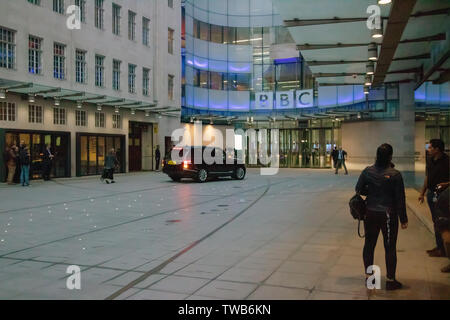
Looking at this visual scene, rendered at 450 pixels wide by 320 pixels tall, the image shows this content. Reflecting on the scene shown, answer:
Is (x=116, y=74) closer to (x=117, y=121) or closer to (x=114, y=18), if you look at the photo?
(x=117, y=121)

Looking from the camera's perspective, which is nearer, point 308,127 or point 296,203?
point 296,203

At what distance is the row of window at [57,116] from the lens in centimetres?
2179

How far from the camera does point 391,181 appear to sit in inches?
217

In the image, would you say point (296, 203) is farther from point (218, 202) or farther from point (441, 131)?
point (441, 131)

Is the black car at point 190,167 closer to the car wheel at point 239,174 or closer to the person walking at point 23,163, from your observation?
the car wheel at point 239,174

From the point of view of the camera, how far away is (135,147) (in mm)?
32938

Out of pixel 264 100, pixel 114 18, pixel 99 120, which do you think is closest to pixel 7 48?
pixel 99 120

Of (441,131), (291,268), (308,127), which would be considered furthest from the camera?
(308,127)

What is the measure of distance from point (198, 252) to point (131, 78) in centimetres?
2525

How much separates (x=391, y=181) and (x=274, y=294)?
1969 mm

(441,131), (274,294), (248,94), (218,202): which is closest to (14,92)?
(218,202)

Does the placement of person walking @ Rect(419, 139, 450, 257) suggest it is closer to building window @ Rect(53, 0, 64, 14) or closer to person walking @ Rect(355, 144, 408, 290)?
person walking @ Rect(355, 144, 408, 290)
